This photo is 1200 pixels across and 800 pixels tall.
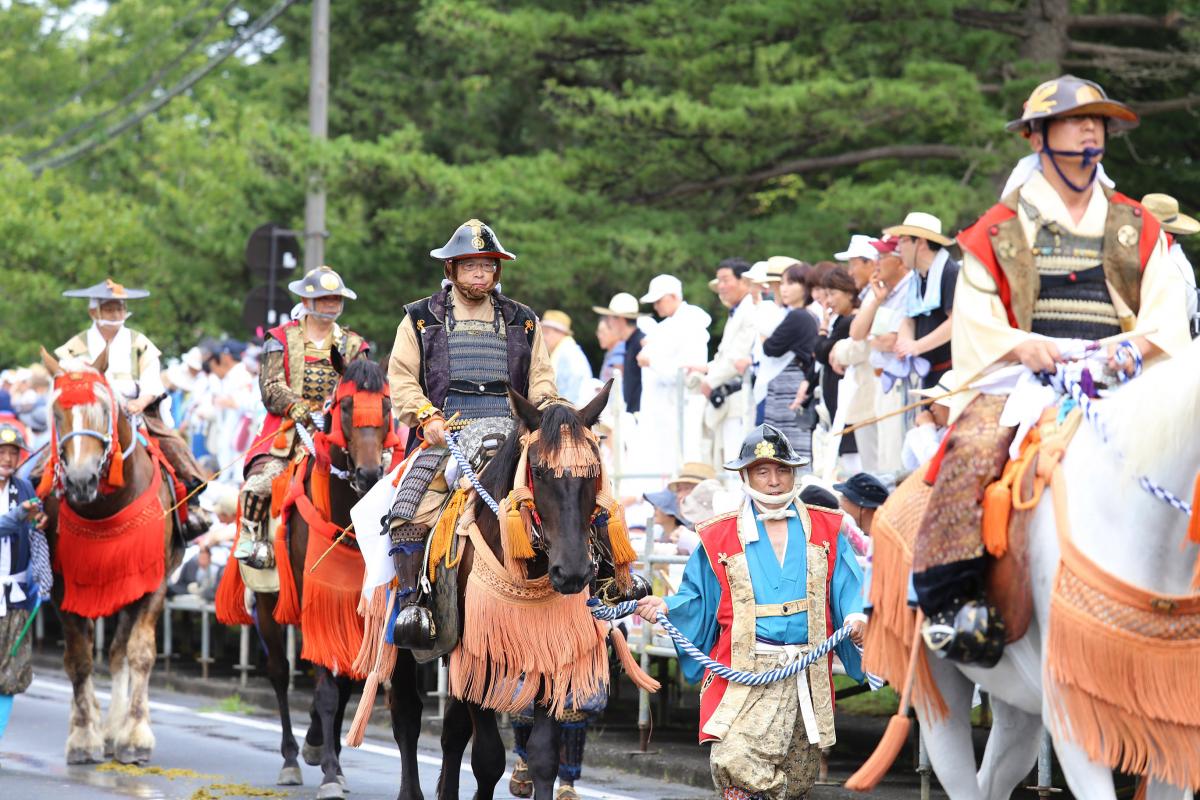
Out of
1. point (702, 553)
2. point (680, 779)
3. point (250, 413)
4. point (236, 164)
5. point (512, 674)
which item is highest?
point (236, 164)

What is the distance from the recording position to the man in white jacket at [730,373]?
14758 mm

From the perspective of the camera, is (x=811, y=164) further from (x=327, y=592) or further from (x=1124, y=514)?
(x=1124, y=514)

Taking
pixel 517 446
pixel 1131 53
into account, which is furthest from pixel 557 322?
pixel 517 446

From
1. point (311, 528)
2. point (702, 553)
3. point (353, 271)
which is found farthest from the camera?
point (353, 271)

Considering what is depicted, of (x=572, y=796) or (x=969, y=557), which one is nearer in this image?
(x=969, y=557)

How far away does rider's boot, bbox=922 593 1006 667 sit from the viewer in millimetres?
6633

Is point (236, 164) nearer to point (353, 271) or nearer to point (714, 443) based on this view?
point (353, 271)

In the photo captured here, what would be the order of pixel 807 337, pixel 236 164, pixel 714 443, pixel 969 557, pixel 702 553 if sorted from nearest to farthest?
1. pixel 969 557
2. pixel 702 553
3. pixel 807 337
4. pixel 714 443
5. pixel 236 164

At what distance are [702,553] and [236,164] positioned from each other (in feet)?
72.8

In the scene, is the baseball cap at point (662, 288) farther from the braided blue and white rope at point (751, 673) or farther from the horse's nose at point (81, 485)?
the braided blue and white rope at point (751, 673)

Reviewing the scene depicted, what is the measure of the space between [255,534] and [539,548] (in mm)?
4520

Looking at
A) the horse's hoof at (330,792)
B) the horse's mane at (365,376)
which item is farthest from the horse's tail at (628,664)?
the horse's mane at (365,376)

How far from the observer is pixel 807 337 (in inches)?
544

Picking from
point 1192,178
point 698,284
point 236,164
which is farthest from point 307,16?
point 1192,178
